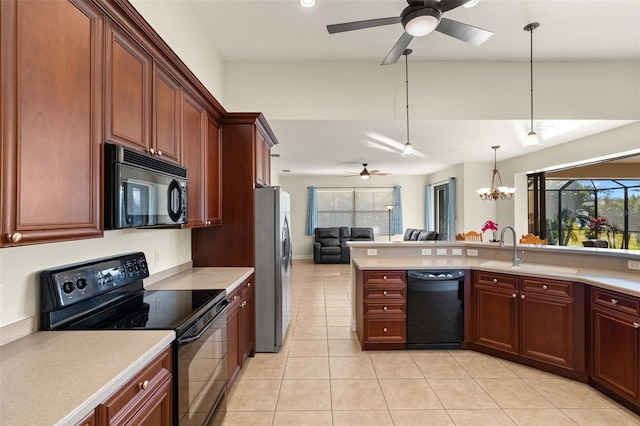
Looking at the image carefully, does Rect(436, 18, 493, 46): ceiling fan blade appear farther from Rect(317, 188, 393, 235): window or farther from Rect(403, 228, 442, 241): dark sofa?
Rect(317, 188, 393, 235): window

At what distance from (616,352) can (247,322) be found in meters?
2.85

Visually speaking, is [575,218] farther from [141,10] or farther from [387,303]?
[141,10]

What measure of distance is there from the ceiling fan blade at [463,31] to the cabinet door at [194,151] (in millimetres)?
1838

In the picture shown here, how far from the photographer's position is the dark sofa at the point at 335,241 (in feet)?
29.5

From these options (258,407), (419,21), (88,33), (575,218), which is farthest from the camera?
(575,218)

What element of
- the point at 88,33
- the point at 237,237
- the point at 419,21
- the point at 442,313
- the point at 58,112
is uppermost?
the point at 419,21

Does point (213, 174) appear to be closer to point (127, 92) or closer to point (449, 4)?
point (127, 92)

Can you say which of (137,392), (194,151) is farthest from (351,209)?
(137,392)

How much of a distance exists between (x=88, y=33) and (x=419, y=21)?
5.88ft

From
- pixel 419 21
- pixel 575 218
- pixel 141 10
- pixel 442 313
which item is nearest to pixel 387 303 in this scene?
pixel 442 313

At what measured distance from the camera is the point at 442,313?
128 inches

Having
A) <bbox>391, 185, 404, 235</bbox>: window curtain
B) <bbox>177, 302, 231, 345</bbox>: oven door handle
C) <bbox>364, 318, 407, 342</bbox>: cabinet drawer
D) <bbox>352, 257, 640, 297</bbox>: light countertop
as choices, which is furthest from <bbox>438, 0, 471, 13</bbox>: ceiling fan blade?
<bbox>391, 185, 404, 235</bbox>: window curtain

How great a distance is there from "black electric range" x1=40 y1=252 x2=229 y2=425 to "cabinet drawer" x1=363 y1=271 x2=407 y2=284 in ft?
5.06

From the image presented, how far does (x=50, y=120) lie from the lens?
1.16 meters
